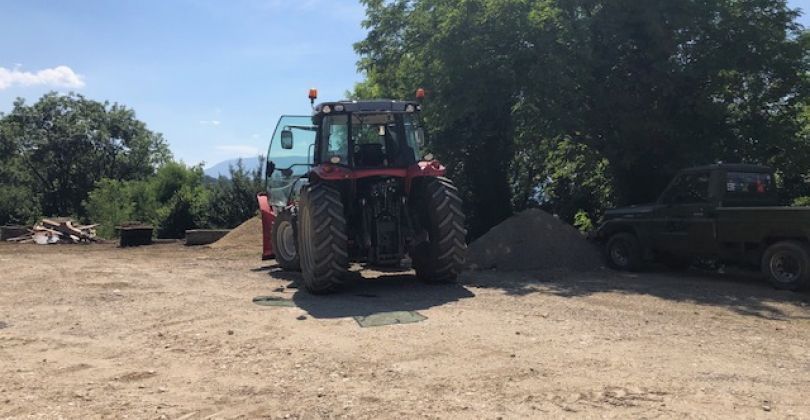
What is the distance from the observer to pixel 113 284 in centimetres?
1037

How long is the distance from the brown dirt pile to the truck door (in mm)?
10283

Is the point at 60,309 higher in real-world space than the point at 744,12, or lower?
lower

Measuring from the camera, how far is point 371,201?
9.61 meters

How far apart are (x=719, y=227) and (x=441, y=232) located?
15.1ft

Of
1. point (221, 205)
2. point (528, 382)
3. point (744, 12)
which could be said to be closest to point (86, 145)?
point (221, 205)

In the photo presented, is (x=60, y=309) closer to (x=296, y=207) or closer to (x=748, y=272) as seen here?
(x=296, y=207)

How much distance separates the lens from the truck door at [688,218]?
10531mm

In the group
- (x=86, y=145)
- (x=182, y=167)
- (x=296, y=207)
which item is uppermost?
(x=86, y=145)

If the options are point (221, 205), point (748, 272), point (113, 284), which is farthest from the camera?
point (221, 205)

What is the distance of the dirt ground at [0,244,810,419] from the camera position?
440 cm

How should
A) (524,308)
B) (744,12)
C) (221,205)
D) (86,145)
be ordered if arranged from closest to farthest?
1. (524,308)
2. (744,12)
3. (221,205)
4. (86,145)

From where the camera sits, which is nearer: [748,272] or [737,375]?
[737,375]

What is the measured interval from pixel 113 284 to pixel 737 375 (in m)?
9.13

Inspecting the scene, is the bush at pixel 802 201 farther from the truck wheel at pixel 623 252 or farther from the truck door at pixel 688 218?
the truck wheel at pixel 623 252
